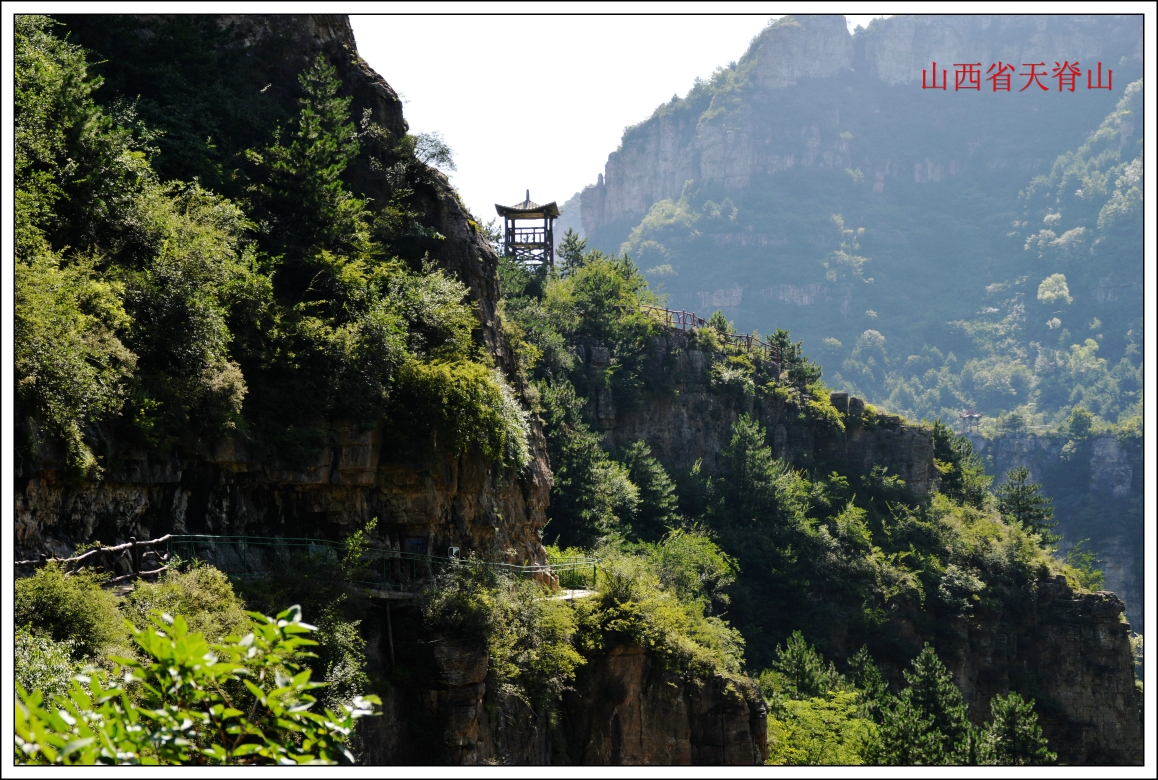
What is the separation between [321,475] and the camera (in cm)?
2019

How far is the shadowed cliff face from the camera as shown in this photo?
1516 cm

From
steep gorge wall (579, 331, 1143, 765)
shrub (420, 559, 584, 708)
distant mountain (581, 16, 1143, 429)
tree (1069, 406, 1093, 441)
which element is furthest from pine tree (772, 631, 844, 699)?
distant mountain (581, 16, 1143, 429)

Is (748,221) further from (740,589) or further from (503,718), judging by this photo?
(503,718)

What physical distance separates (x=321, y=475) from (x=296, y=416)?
4.03ft

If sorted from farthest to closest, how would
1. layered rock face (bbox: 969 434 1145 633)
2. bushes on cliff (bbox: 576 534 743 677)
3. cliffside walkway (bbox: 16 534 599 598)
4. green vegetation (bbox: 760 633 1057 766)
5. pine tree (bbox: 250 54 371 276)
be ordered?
1. layered rock face (bbox: 969 434 1145 633)
2. green vegetation (bbox: 760 633 1057 766)
3. bushes on cliff (bbox: 576 534 743 677)
4. pine tree (bbox: 250 54 371 276)
5. cliffside walkway (bbox: 16 534 599 598)

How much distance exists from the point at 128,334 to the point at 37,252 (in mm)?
1797

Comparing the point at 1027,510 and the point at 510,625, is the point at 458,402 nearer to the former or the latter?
the point at 510,625

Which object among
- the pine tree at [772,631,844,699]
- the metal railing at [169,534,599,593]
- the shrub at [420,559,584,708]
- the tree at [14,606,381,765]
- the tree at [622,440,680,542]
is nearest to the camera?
the tree at [14,606,381,765]

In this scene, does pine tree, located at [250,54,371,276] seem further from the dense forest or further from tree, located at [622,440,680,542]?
tree, located at [622,440,680,542]

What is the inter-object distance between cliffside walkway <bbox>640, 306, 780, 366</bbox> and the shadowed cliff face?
2434cm

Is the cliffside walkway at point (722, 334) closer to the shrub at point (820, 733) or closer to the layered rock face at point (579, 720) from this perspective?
the shrub at point (820, 733)

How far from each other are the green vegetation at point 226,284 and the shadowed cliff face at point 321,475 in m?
0.39

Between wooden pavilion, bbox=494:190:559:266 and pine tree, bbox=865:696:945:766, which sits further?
wooden pavilion, bbox=494:190:559:266

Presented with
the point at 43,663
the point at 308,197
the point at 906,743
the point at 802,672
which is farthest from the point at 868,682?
the point at 43,663
